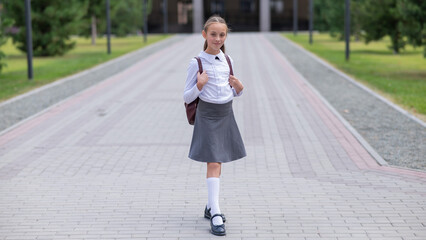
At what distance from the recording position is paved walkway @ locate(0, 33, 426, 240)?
18.8 feet

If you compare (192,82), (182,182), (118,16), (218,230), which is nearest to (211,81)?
(192,82)

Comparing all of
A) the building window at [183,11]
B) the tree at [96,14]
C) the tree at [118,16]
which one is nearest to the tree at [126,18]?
the tree at [118,16]

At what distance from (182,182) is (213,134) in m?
1.81

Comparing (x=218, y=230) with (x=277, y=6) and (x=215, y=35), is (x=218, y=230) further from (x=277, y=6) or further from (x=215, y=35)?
(x=277, y=6)

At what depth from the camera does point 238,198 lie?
6.67 meters

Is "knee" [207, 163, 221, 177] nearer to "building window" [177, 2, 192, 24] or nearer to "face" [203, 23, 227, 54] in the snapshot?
"face" [203, 23, 227, 54]

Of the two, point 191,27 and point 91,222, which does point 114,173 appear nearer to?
point 91,222

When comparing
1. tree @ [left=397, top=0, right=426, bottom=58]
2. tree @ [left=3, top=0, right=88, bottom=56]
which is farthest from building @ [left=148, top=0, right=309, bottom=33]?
tree @ [left=397, top=0, right=426, bottom=58]

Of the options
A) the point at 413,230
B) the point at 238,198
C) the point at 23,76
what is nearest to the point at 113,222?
the point at 238,198

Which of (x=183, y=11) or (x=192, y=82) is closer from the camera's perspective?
(x=192, y=82)

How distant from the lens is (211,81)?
565cm

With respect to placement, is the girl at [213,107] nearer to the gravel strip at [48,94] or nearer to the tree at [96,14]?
the gravel strip at [48,94]

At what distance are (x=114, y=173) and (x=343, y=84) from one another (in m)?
11.0

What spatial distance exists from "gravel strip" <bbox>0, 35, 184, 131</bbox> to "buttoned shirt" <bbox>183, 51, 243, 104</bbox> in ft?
21.2
